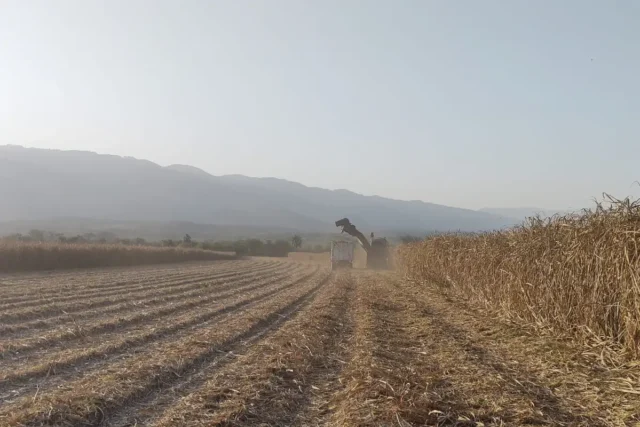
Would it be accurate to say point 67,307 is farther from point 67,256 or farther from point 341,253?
point 341,253

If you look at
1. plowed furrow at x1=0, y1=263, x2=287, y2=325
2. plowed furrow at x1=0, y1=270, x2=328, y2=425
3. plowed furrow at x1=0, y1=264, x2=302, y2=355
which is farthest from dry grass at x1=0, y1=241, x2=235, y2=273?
plowed furrow at x1=0, y1=270, x2=328, y2=425

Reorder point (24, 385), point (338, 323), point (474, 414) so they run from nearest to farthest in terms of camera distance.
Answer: point (474, 414) < point (24, 385) < point (338, 323)

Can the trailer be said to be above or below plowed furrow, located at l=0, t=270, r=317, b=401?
above

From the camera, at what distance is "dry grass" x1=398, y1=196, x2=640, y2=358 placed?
23.9ft

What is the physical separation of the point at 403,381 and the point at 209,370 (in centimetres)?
302

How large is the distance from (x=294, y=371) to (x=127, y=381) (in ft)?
7.60

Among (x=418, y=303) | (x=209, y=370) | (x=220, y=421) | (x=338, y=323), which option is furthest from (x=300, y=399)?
(x=418, y=303)

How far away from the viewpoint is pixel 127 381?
7184 millimetres

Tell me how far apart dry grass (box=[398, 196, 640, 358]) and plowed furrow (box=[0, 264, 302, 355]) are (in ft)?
27.2

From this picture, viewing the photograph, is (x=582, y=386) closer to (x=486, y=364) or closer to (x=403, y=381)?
(x=486, y=364)

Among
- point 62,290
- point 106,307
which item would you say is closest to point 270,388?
point 106,307

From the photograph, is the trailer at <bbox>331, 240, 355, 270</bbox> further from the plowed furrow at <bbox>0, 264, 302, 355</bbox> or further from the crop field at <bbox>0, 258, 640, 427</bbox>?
the crop field at <bbox>0, 258, 640, 427</bbox>

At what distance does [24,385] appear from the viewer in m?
7.17

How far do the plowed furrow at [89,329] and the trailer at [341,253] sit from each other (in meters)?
26.2
